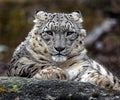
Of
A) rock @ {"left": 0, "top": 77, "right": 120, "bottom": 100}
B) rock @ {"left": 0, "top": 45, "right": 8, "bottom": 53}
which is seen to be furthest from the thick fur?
rock @ {"left": 0, "top": 45, "right": 8, "bottom": 53}

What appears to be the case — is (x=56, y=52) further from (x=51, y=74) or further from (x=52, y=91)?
(x=52, y=91)

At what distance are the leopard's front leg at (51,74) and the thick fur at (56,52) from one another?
0.02 m

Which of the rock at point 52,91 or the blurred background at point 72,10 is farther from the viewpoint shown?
the blurred background at point 72,10

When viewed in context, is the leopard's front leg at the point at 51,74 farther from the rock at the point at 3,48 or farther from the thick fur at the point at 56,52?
the rock at the point at 3,48

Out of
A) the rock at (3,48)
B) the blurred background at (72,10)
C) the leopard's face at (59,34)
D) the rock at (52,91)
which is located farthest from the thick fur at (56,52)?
the blurred background at (72,10)

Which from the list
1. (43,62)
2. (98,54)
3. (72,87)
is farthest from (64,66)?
(98,54)

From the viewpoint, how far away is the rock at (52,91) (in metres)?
10.6

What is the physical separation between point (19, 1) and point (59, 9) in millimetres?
2118

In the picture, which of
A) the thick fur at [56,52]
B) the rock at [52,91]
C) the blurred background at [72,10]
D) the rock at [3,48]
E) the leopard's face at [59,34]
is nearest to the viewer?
the rock at [52,91]

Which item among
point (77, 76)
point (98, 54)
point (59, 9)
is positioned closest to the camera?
point (77, 76)

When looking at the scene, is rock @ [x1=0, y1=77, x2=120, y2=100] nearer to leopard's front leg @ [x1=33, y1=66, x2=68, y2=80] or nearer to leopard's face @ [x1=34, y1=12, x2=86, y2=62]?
leopard's front leg @ [x1=33, y1=66, x2=68, y2=80]

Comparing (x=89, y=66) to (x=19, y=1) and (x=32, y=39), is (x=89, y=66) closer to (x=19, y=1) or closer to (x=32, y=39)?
(x=32, y=39)

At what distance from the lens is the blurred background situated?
103 ft

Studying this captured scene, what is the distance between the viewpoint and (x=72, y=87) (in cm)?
1087
